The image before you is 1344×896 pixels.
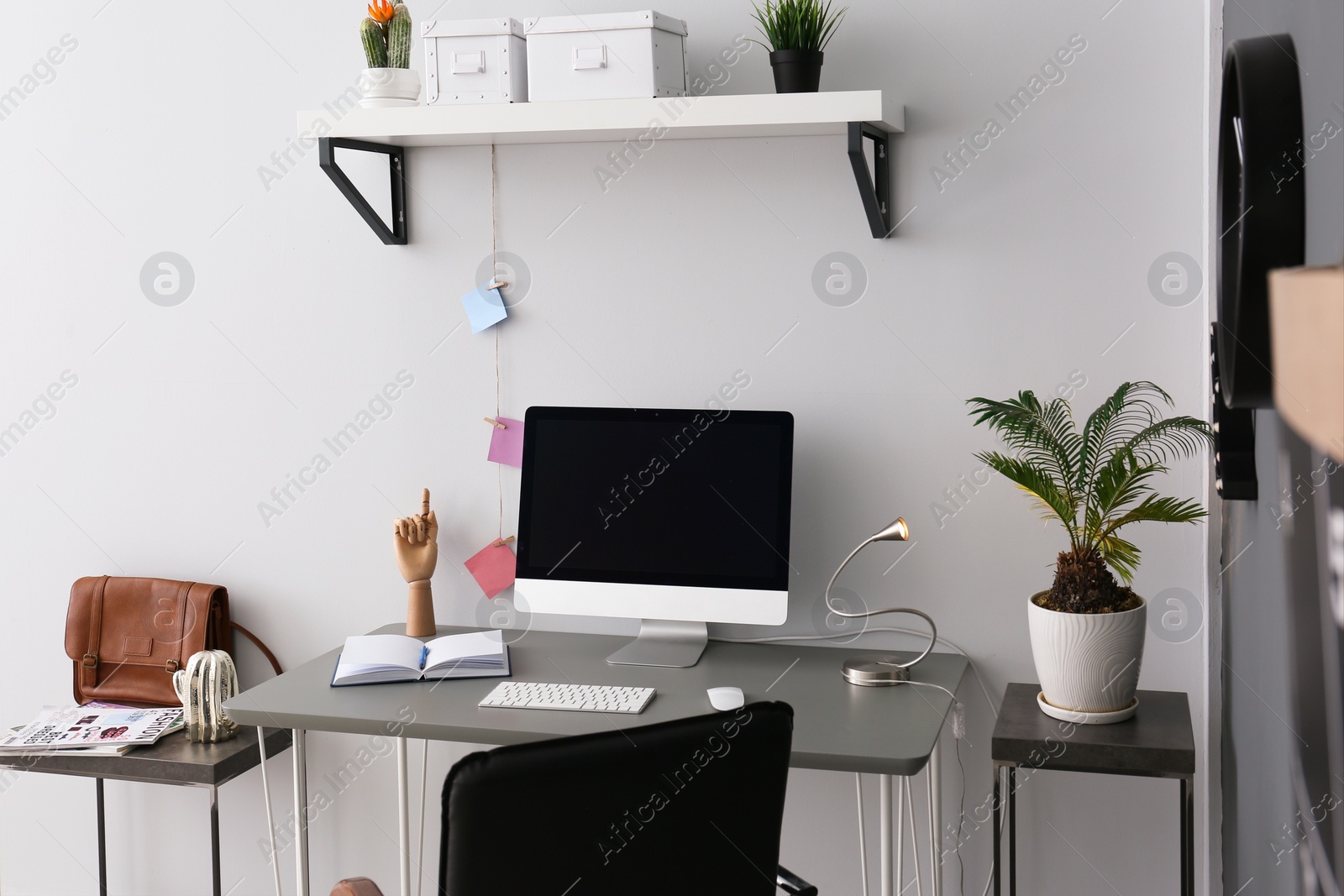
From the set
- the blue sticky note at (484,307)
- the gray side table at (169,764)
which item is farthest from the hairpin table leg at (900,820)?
the gray side table at (169,764)

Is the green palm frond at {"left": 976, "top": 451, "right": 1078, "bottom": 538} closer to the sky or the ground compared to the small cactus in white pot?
closer to the ground

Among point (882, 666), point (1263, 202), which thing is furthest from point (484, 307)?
point (1263, 202)

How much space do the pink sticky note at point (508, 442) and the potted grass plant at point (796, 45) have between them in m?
0.91

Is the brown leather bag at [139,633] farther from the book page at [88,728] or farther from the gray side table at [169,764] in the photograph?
the gray side table at [169,764]

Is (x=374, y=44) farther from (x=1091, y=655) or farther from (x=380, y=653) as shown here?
(x=1091, y=655)

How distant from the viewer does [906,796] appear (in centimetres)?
234

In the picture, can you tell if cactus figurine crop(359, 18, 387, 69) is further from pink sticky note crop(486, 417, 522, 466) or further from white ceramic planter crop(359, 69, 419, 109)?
pink sticky note crop(486, 417, 522, 466)

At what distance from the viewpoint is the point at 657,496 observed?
216cm

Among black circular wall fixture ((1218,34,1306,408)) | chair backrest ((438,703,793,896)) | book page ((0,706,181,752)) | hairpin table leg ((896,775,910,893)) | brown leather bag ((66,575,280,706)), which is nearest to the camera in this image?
black circular wall fixture ((1218,34,1306,408))

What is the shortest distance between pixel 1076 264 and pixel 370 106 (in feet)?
4.57

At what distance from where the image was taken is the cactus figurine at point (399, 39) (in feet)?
7.10

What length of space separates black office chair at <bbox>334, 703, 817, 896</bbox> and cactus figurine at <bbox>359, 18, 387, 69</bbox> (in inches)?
59.7

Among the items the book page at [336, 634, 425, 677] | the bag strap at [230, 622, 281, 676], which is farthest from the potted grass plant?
the bag strap at [230, 622, 281, 676]

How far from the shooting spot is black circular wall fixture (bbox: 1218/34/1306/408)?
769 mm
